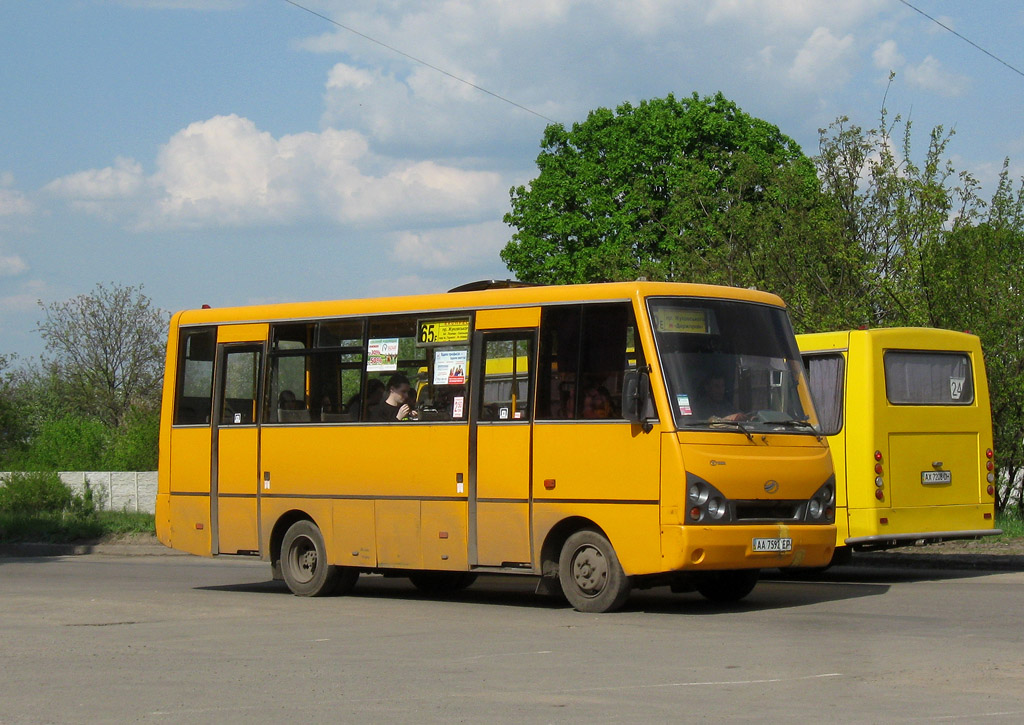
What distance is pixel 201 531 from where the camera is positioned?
17562 millimetres

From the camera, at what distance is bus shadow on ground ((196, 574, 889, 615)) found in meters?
14.8

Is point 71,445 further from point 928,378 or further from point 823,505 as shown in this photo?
point 823,505

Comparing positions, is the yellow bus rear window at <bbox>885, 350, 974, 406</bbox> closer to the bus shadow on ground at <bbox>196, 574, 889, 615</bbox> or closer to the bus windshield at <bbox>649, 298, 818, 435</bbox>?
the bus shadow on ground at <bbox>196, 574, 889, 615</bbox>

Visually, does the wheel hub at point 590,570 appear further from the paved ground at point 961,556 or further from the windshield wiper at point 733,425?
the paved ground at point 961,556

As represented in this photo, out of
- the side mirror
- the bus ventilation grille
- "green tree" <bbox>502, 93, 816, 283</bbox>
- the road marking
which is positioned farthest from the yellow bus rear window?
"green tree" <bbox>502, 93, 816, 283</bbox>

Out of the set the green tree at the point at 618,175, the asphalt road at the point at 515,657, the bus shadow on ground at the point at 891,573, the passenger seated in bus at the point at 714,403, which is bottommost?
the asphalt road at the point at 515,657

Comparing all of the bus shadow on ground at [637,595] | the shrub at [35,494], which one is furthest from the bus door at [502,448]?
the shrub at [35,494]

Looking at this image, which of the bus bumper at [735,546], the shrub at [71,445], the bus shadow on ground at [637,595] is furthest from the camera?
the shrub at [71,445]

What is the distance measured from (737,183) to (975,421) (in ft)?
48.0

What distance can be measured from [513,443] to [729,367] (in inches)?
90.2

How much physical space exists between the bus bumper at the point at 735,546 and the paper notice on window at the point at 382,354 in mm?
4058

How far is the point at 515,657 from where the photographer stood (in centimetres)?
1066

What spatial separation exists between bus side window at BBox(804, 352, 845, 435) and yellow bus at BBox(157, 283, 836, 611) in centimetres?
342

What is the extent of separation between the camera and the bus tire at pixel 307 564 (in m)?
16.5
